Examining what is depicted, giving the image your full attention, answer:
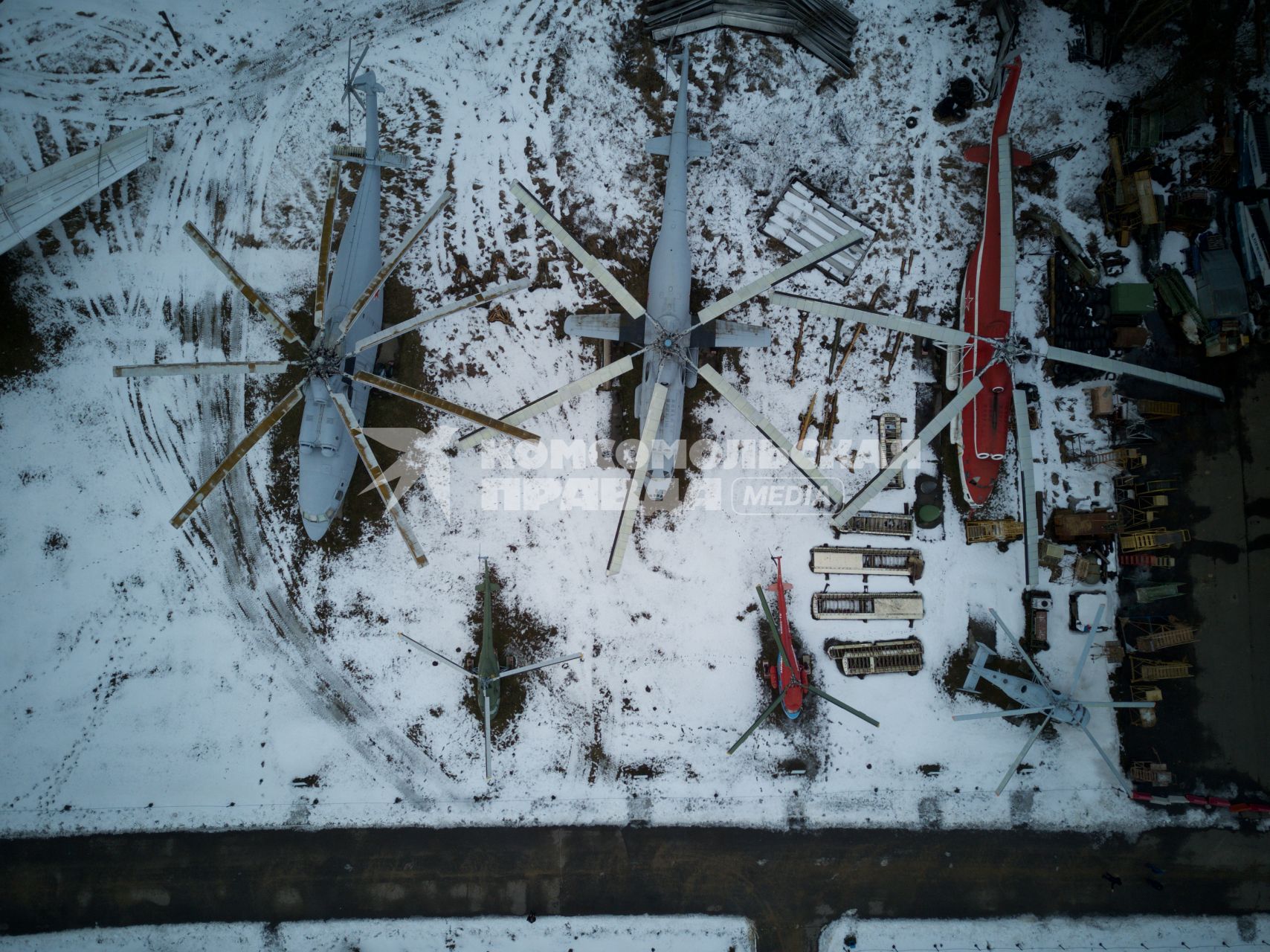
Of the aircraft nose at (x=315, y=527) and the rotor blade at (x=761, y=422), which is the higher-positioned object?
the rotor blade at (x=761, y=422)

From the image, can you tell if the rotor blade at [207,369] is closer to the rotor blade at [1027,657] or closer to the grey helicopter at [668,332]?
the grey helicopter at [668,332]

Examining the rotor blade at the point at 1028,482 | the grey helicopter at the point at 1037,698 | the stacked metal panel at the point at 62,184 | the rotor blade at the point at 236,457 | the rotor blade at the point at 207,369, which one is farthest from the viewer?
the stacked metal panel at the point at 62,184

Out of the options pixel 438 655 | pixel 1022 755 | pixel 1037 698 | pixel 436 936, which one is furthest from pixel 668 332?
pixel 436 936

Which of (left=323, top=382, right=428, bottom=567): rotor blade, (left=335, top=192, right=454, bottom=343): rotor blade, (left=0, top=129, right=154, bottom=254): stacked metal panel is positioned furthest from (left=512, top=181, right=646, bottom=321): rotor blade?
(left=0, top=129, right=154, bottom=254): stacked metal panel

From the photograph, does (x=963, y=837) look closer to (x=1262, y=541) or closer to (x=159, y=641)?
(x=1262, y=541)

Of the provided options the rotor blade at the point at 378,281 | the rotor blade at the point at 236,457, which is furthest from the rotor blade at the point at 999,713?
the rotor blade at the point at 236,457

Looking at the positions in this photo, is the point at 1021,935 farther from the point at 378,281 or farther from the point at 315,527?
the point at 378,281

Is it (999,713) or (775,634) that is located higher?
(775,634)

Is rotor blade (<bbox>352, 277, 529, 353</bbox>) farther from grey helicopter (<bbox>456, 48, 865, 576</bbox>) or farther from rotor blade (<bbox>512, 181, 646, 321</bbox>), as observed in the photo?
grey helicopter (<bbox>456, 48, 865, 576</bbox>)
